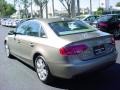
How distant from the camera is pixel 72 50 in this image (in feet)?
17.6

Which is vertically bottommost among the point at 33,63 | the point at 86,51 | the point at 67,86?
the point at 67,86

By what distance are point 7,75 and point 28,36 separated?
1.20 metres

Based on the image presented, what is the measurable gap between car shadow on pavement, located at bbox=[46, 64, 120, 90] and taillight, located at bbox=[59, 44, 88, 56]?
85cm

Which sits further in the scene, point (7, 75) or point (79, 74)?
point (7, 75)

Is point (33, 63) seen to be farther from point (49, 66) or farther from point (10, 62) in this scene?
point (10, 62)

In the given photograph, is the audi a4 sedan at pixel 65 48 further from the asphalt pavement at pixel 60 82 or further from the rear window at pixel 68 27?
the asphalt pavement at pixel 60 82

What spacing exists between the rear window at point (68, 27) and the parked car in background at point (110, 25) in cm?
778

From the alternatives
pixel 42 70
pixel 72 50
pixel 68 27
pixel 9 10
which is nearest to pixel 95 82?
pixel 72 50

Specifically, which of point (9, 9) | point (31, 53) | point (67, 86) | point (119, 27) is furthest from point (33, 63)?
point (9, 9)

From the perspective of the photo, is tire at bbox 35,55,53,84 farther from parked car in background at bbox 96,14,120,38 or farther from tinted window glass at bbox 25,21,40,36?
parked car in background at bbox 96,14,120,38

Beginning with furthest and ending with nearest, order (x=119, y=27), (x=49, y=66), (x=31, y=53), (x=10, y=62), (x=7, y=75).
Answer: (x=119, y=27), (x=10, y=62), (x=7, y=75), (x=31, y=53), (x=49, y=66)

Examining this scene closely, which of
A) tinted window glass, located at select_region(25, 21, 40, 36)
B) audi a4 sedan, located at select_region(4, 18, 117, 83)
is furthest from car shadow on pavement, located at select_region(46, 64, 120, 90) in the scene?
tinted window glass, located at select_region(25, 21, 40, 36)

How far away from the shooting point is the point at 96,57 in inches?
221

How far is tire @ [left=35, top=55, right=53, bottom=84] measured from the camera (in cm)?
598
